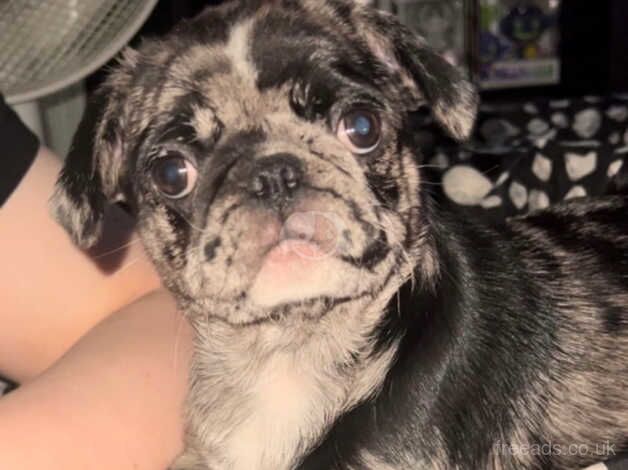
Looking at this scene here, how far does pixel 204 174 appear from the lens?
4.63 feet

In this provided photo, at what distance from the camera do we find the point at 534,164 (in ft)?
8.05

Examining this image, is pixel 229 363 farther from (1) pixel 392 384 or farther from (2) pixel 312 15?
(2) pixel 312 15

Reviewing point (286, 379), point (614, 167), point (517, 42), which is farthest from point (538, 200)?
point (517, 42)

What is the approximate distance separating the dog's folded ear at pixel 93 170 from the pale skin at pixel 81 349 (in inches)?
7.3

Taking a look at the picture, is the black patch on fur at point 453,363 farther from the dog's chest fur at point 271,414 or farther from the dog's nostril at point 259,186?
the dog's nostril at point 259,186

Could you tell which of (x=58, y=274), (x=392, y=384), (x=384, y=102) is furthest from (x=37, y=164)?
(x=392, y=384)

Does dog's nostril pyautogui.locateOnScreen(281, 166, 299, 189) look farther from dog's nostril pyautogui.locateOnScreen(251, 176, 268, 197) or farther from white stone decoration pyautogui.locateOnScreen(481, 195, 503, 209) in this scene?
white stone decoration pyautogui.locateOnScreen(481, 195, 503, 209)

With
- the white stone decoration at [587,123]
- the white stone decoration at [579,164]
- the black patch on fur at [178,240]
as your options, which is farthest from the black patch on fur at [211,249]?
the white stone decoration at [587,123]

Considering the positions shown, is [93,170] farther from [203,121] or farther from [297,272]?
[297,272]

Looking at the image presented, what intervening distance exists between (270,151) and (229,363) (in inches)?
16.8

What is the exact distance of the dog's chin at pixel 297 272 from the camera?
1.28m

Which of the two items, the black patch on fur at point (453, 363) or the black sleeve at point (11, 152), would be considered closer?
the black patch on fur at point (453, 363)

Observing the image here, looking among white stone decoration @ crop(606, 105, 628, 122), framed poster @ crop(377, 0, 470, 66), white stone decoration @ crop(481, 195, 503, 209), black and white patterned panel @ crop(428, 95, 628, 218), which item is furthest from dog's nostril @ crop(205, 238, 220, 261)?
framed poster @ crop(377, 0, 470, 66)

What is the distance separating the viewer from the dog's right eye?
Result: 143cm
